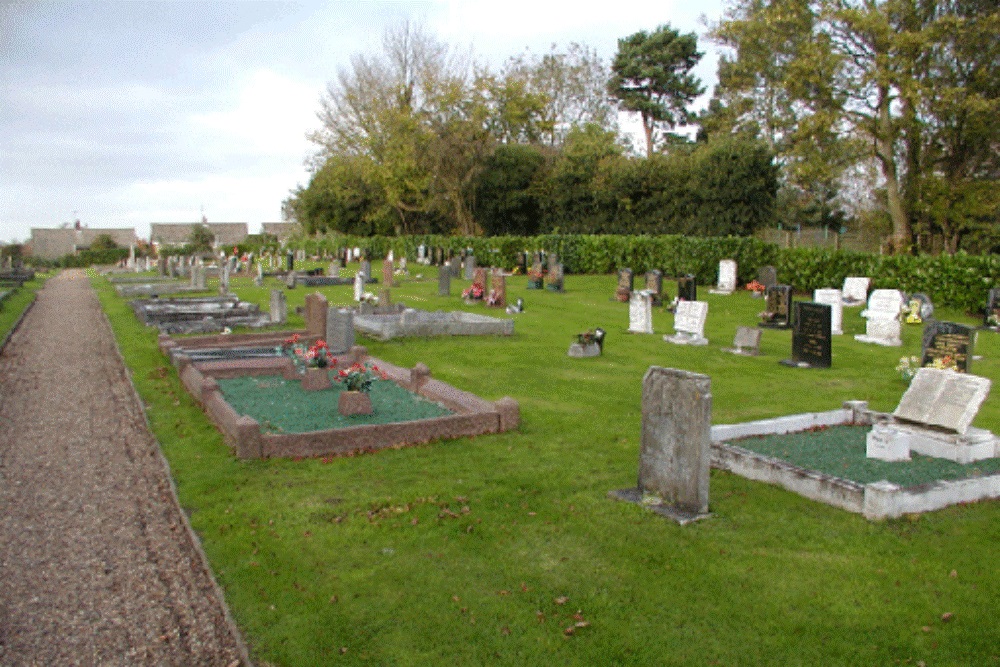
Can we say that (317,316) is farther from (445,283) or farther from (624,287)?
(624,287)

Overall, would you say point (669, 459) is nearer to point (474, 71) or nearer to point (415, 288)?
point (415, 288)

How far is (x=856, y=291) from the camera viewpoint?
25344 mm

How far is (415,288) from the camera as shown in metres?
34.1

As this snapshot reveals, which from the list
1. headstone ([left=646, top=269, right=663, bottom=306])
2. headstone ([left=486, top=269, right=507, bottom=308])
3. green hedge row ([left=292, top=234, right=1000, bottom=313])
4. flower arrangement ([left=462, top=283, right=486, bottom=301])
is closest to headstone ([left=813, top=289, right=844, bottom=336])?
green hedge row ([left=292, top=234, right=1000, bottom=313])

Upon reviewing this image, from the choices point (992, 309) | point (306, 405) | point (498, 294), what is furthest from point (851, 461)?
point (498, 294)

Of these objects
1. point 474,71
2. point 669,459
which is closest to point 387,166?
point 474,71

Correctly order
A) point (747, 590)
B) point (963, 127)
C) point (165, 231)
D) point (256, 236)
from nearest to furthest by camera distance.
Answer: point (747, 590) → point (963, 127) → point (256, 236) → point (165, 231)

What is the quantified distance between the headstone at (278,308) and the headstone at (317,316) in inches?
147

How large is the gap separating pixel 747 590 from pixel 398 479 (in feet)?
12.9

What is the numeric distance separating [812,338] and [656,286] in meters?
11.2

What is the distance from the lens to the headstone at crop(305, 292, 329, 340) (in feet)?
58.1

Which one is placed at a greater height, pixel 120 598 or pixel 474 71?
pixel 474 71

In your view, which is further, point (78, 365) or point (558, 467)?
point (78, 365)

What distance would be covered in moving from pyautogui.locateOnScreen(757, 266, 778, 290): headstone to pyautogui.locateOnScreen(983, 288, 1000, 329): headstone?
7.47 metres
